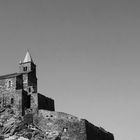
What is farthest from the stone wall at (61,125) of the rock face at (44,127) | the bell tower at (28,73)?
the bell tower at (28,73)

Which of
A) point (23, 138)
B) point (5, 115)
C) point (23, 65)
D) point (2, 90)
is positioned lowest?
point (23, 138)

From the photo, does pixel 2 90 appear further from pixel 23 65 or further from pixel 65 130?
pixel 65 130

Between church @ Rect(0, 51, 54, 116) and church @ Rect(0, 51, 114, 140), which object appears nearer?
church @ Rect(0, 51, 114, 140)

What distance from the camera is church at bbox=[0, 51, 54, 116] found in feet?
268

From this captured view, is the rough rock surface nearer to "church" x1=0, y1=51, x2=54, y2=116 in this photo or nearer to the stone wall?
the stone wall

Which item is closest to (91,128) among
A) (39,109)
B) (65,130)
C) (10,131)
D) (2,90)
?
(65,130)

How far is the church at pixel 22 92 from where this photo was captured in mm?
81688

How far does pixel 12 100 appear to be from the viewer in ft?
271

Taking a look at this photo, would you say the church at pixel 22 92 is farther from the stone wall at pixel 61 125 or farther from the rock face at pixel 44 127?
the stone wall at pixel 61 125

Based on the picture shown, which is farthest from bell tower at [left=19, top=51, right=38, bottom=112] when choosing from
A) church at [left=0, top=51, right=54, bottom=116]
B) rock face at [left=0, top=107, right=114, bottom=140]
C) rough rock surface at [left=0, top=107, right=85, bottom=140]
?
rough rock surface at [left=0, top=107, right=85, bottom=140]

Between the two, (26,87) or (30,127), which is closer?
(30,127)

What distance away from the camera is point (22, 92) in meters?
82.6

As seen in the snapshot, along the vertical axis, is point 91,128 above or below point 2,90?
below

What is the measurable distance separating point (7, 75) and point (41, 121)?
17992 mm
